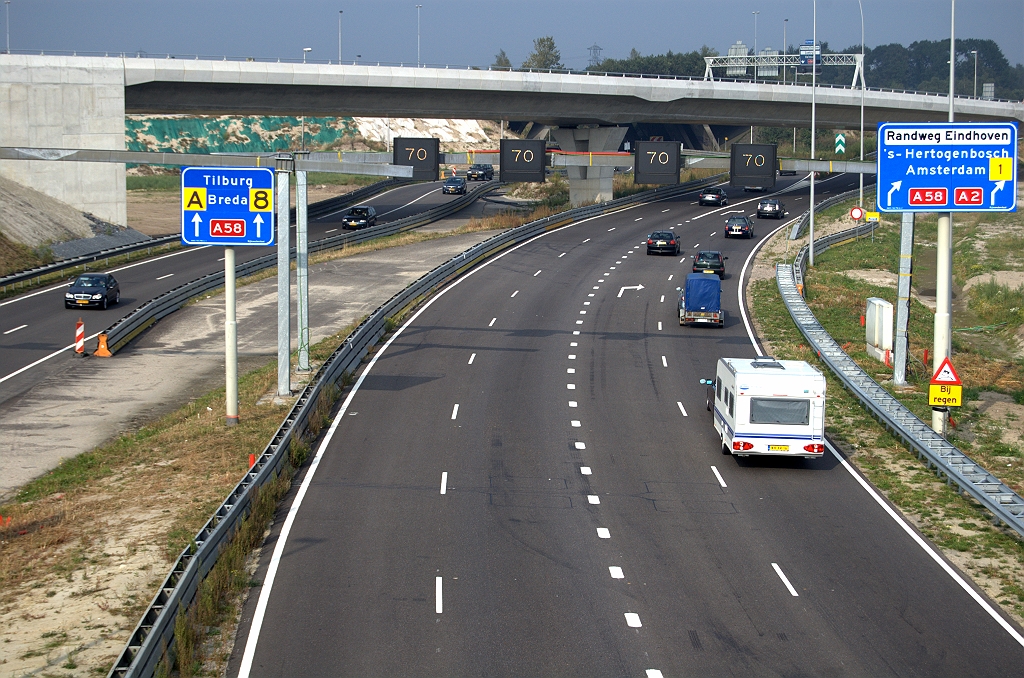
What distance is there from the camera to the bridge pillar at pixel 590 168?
8169 centimetres

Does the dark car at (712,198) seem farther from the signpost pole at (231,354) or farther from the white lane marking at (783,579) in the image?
the white lane marking at (783,579)

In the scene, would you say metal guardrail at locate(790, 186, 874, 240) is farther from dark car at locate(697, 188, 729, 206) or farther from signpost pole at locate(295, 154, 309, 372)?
signpost pole at locate(295, 154, 309, 372)

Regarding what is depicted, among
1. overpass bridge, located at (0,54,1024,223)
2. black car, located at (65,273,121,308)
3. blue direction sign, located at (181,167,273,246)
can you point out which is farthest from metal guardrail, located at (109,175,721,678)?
overpass bridge, located at (0,54,1024,223)

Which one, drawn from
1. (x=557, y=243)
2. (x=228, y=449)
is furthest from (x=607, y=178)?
(x=228, y=449)

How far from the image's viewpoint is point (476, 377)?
34.2 m

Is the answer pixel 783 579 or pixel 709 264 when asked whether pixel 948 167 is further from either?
pixel 709 264

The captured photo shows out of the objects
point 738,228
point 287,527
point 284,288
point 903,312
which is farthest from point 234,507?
point 738,228

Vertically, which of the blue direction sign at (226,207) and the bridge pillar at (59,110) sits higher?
the bridge pillar at (59,110)

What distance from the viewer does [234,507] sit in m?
19.7

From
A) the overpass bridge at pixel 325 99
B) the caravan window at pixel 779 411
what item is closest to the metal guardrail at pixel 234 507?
the caravan window at pixel 779 411

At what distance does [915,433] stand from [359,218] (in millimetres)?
49876

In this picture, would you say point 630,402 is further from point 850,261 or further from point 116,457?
point 850,261

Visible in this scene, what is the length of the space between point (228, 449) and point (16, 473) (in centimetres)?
489

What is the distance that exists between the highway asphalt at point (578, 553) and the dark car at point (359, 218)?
3629cm
